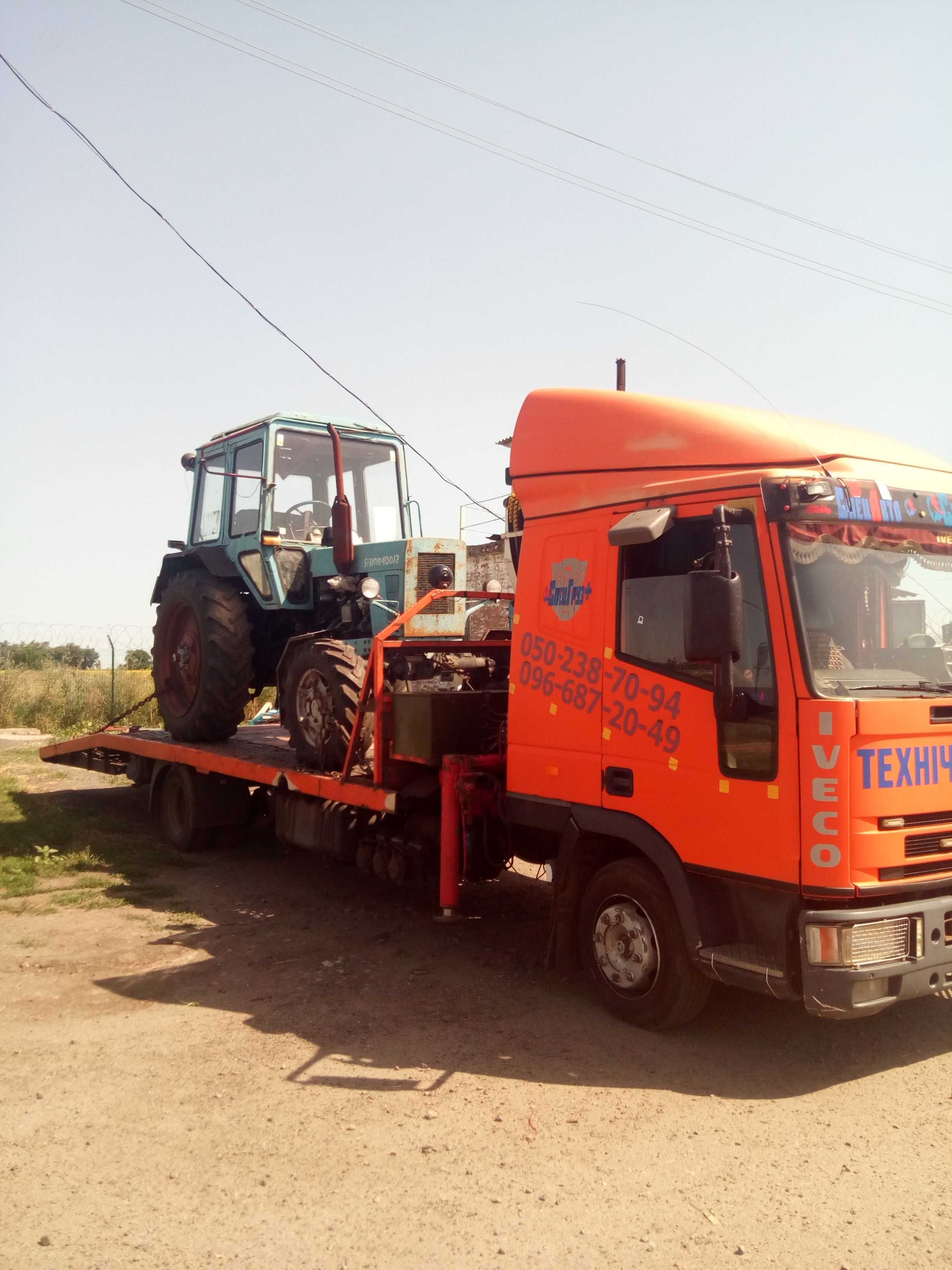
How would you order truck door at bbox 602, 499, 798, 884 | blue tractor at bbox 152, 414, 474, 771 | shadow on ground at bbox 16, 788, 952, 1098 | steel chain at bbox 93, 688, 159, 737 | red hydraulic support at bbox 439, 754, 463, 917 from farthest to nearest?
steel chain at bbox 93, 688, 159, 737 → blue tractor at bbox 152, 414, 474, 771 → red hydraulic support at bbox 439, 754, 463, 917 → shadow on ground at bbox 16, 788, 952, 1098 → truck door at bbox 602, 499, 798, 884

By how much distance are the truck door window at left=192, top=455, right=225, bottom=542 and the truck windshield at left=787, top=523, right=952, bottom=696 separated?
20.5ft

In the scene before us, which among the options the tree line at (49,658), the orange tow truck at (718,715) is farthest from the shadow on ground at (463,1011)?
the tree line at (49,658)

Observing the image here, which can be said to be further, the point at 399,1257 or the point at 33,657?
the point at 33,657

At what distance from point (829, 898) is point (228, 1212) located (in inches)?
95.6

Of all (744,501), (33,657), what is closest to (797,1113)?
(744,501)

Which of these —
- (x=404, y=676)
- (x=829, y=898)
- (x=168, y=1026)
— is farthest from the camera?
(x=404, y=676)

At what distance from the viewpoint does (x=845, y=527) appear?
164 inches

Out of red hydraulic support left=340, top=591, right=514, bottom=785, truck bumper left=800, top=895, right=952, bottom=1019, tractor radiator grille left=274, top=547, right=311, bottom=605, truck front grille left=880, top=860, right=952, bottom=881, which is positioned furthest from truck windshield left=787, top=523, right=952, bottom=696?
tractor radiator grille left=274, top=547, right=311, bottom=605

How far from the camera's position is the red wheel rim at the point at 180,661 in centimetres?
909

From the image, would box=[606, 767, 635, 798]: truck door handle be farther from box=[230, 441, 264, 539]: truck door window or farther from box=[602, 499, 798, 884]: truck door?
box=[230, 441, 264, 539]: truck door window

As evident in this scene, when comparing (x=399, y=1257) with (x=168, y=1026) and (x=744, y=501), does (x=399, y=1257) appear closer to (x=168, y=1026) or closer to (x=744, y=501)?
(x=168, y=1026)

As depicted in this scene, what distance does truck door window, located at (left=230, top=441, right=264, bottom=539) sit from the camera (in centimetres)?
855

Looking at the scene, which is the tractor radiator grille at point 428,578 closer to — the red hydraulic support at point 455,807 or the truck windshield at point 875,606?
the red hydraulic support at point 455,807

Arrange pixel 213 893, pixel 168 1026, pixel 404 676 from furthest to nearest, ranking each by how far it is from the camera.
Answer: pixel 213 893 → pixel 404 676 → pixel 168 1026
